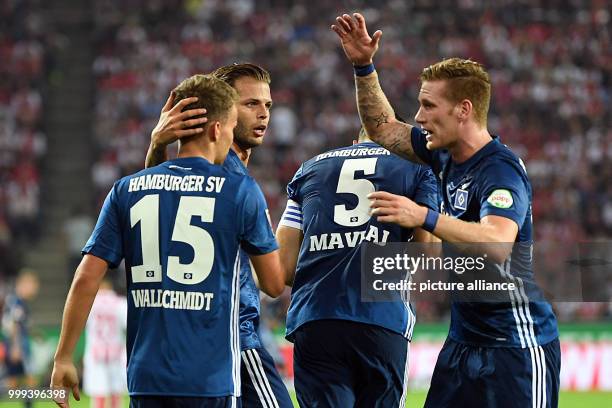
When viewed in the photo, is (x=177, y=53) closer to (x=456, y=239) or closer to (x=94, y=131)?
Answer: (x=94, y=131)

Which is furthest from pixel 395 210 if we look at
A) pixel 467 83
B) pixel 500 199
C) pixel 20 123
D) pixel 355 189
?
pixel 20 123

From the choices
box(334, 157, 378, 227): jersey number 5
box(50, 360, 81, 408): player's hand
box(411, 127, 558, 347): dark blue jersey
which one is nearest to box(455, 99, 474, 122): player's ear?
box(411, 127, 558, 347): dark blue jersey

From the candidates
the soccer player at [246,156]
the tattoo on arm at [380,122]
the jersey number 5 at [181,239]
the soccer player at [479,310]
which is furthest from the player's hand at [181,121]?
the tattoo on arm at [380,122]

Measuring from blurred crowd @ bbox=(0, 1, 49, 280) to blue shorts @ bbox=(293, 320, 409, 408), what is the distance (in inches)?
570

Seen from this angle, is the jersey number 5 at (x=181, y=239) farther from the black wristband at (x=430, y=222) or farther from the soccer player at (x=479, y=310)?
the soccer player at (x=479, y=310)

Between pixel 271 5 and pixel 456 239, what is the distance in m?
21.2

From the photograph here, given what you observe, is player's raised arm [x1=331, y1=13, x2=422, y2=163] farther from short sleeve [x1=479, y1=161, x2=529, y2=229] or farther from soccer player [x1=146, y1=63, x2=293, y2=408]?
short sleeve [x1=479, y1=161, x2=529, y2=229]

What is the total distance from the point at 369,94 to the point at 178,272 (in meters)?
2.06

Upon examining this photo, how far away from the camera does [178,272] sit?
4605 millimetres

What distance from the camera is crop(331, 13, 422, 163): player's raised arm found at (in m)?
5.96

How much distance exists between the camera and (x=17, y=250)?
20.5 metres

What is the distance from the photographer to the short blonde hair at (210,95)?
478 centimetres

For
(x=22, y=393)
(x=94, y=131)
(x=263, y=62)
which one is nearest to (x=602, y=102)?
(x=263, y=62)

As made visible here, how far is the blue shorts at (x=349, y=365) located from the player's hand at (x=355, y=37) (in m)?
1.55
